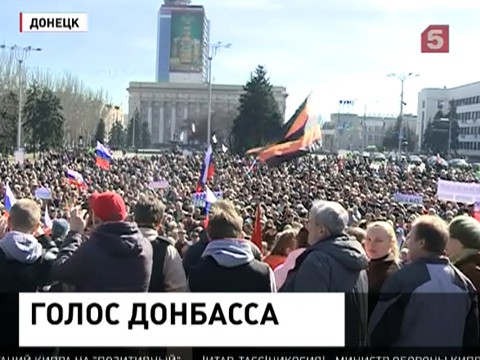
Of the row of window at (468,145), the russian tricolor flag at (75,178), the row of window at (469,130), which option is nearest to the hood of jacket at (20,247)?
the russian tricolor flag at (75,178)

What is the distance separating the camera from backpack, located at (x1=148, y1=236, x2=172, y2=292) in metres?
4.41

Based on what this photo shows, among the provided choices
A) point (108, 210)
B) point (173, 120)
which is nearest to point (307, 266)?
point (108, 210)

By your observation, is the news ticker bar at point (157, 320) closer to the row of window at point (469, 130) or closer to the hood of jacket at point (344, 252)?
the hood of jacket at point (344, 252)

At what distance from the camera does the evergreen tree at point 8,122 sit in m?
49.2

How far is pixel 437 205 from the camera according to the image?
17.0 m

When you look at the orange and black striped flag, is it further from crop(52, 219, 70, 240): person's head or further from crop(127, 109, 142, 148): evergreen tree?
crop(127, 109, 142, 148): evergreen tree

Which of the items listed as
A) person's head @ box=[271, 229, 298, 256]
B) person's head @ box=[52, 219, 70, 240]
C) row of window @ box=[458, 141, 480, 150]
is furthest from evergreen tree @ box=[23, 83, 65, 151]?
row of window @ box=[458, 141, 480, 150]

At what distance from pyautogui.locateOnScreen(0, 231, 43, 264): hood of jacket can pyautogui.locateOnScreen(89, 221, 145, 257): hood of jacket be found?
20.8 inches

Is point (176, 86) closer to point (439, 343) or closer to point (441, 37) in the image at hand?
point (441, 37)

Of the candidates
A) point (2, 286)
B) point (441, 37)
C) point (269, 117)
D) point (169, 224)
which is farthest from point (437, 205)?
point (269, 117)

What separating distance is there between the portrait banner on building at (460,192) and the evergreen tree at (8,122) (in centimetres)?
3857

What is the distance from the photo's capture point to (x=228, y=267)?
4363 millimetres

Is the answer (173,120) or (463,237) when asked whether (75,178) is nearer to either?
(463,237)

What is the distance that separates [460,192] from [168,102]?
107010 millimetres
